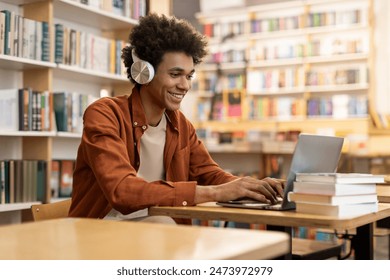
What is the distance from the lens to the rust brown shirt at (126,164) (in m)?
1.62

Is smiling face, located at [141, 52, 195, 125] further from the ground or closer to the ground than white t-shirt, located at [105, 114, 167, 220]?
further from the ground

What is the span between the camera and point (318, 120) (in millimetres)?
7305

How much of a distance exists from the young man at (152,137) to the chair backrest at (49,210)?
0.11 metres

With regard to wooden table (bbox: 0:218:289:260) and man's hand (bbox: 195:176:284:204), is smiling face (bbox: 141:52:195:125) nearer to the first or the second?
man's hand (bbox: 195:176:284:204)

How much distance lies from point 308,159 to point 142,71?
75cm

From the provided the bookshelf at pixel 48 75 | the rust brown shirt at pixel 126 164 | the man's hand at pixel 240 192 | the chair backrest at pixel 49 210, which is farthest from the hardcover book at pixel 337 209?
the bookshelf at pixel 48 75

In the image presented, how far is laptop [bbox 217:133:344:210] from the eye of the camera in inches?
59.1

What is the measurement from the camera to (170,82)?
79.7 inches

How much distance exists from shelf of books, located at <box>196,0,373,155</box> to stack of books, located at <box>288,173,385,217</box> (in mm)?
5520

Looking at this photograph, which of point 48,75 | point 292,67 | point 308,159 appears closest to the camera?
point 308,159

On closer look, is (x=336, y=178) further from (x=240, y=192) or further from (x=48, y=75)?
(x=48, y=75)

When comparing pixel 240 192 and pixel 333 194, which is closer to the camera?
pixel 333 194

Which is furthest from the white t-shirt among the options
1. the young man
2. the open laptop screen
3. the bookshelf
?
the bookshelf

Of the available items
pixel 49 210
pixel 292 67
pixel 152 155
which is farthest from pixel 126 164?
pixel 292 67
